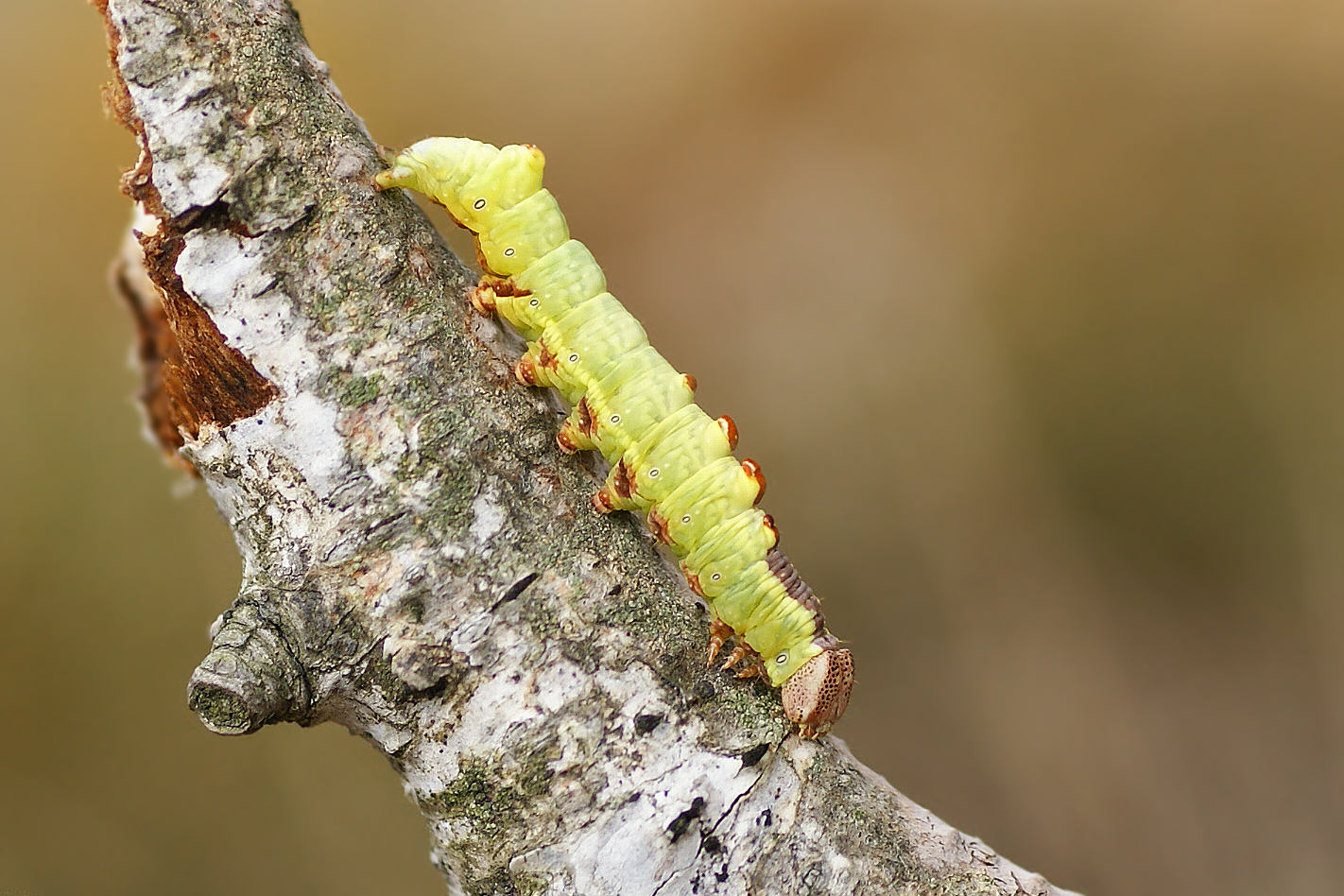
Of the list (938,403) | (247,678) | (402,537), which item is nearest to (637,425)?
(402,537)

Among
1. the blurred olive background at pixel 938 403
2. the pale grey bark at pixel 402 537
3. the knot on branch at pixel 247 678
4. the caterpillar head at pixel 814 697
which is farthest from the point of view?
the blurred olive background at pixel 938 403

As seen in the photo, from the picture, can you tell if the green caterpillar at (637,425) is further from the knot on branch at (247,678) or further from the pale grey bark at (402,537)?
the knot on branch at (247,678)

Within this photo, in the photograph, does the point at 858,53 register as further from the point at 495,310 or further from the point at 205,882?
the point at 205,882

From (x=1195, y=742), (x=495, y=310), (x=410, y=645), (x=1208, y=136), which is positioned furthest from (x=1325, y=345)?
(x=410, y=645)

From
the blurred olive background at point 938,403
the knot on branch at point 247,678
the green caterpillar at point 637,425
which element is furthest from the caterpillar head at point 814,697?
the blurred olive background at point 938,403

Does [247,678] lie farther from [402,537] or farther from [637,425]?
[637,425]

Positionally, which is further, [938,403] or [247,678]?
[938,403]

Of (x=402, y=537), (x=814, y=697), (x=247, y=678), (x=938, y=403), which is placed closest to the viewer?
(x=247, y=678)

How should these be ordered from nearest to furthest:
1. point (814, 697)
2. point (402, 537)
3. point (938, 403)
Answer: point (402, 537) → point (814, 697) → point (938, 403)
